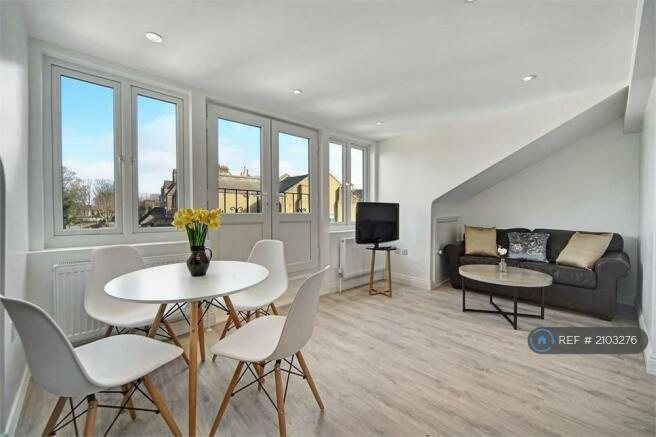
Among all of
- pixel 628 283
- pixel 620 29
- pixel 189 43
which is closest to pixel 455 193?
pixel 628 283

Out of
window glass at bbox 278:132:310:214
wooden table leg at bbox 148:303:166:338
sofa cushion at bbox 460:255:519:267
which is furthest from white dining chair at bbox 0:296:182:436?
sofa cushion at bbox 460:255:519:267

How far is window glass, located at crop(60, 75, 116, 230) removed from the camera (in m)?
2.24

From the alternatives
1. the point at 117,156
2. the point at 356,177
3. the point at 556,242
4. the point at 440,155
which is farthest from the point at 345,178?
the point at 556,242

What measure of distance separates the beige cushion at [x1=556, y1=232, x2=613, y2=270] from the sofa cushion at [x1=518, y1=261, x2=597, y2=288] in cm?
10

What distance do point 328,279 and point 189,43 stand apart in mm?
3169

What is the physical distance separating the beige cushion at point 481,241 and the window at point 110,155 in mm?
3930

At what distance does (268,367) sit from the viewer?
7.04 ft

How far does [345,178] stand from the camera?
14.8 feet

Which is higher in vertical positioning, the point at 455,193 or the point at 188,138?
the point at 188,138

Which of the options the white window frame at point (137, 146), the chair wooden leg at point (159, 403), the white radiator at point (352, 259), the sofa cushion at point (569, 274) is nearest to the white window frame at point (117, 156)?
the white window frame at point (137, 146)

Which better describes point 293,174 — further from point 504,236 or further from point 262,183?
point 504,236

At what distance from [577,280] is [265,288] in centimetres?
345

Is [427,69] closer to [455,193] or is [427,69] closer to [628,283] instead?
[455,193]

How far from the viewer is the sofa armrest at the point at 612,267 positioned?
2891mm
